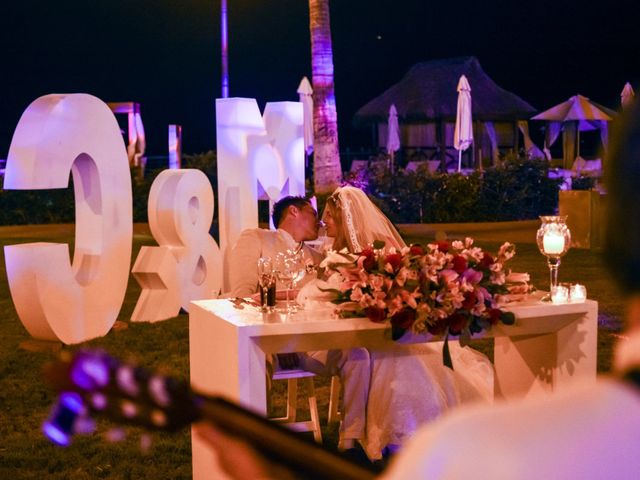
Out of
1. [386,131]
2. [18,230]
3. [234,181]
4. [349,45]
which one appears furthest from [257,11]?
[234,181]

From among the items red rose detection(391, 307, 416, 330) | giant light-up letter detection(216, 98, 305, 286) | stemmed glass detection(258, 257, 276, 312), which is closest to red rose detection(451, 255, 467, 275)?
red rose detection(391, 307, 416, 330)

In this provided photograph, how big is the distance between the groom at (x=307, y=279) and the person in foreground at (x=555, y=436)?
5382 millimetres

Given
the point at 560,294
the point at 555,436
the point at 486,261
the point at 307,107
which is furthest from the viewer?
the point at 307,107

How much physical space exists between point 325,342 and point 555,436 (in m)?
4.44

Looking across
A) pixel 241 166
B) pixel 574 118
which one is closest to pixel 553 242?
pixel 241 166

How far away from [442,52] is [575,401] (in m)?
51.7

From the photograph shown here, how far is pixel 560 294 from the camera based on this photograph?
19.9 feet

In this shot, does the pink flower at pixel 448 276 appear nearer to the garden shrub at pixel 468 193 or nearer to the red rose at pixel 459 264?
the red rose at pixel 459 264

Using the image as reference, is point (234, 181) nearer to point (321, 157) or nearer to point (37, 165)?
point (37, 165)

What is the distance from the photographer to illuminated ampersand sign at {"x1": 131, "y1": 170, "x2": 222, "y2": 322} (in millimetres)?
11281

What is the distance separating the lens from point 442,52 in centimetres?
5156

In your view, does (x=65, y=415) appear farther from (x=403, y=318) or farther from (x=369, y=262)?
(x=369, y=262)

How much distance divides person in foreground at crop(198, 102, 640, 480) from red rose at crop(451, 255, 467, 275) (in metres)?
4.33

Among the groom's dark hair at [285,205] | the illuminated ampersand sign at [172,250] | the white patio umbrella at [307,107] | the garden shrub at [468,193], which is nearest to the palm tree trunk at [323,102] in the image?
the garden shrub at [468,193]
